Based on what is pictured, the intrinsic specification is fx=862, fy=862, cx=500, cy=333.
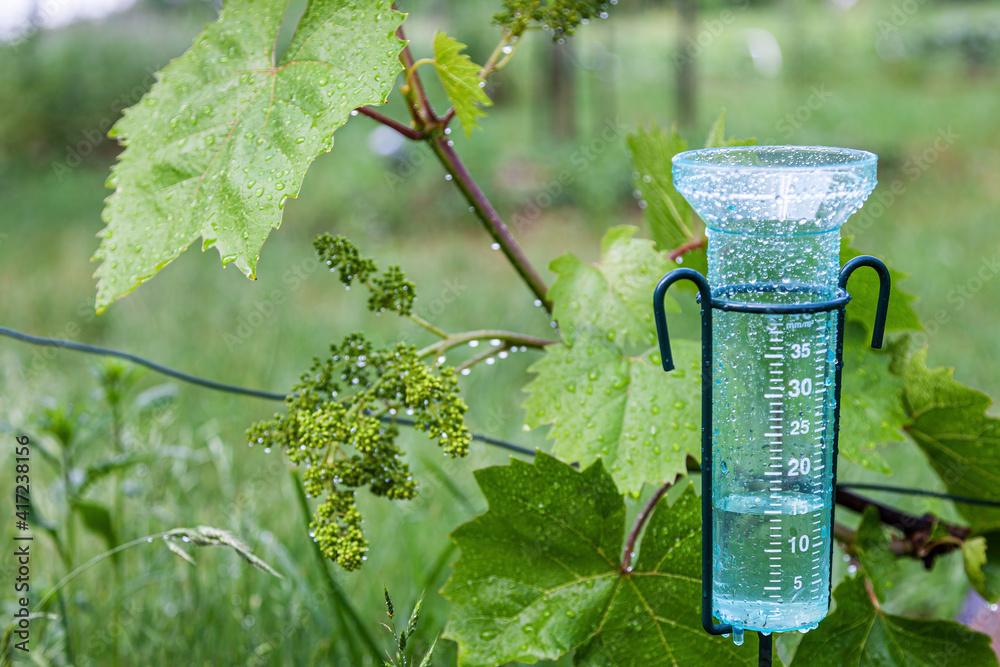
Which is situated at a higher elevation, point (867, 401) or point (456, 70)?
point (456, 70)

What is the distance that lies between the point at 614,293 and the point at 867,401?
1.41 ft

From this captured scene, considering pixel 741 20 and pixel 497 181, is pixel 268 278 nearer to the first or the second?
pixel 497 181

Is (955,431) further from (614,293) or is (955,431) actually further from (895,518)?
(614,293)

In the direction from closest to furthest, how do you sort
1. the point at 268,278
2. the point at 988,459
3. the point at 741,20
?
1. the point at 988,459
2. the point at 268,278
3. the point at 741,20

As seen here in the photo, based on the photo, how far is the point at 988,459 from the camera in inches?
56.9

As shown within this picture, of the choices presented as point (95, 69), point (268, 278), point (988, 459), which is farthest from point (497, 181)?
point (988, 459)

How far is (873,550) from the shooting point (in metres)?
1.39

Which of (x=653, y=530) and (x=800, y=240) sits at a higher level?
(x=800, y=240)

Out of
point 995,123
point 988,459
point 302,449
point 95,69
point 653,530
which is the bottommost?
point 995,123

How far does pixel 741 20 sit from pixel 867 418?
17252mm
